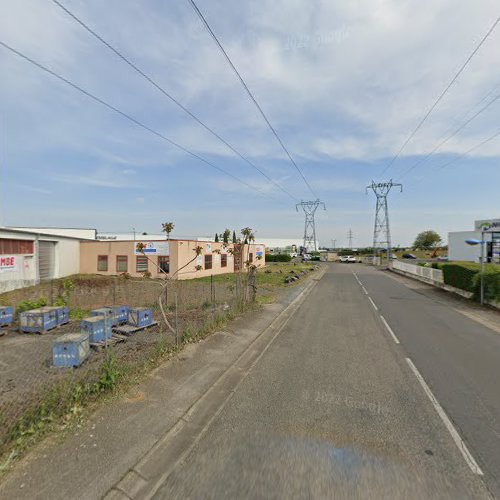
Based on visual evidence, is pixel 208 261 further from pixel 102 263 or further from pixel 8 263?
pixel 8 263

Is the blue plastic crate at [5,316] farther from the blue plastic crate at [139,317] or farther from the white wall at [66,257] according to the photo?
the white wall at [66,257]

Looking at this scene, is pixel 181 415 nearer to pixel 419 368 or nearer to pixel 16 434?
pixel 16 434

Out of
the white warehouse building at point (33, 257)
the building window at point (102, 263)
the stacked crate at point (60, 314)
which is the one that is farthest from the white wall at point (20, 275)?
the stacked crate at point (60, 314)

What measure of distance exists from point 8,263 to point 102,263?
9237mm

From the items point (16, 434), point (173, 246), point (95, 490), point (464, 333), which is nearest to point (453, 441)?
point (95, 490)

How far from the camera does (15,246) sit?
20.9 meters

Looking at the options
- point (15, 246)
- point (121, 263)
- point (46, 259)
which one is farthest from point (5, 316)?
point (121, 263)

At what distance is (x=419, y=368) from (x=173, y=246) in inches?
912

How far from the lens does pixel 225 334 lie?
9242mm

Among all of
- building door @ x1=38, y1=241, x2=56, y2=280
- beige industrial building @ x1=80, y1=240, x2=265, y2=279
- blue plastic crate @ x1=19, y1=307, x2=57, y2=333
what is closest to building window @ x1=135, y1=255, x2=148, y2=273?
beige industrial building @ x1=80, y1=240, x2=265, y2=279

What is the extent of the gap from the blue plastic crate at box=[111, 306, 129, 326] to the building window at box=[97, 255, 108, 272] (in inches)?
810

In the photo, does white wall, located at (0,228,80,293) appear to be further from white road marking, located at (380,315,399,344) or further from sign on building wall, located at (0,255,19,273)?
white road marking, located at (380,315,399,344)

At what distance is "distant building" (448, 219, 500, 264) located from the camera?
36.8 metres

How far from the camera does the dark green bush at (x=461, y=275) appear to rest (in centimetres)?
1663
